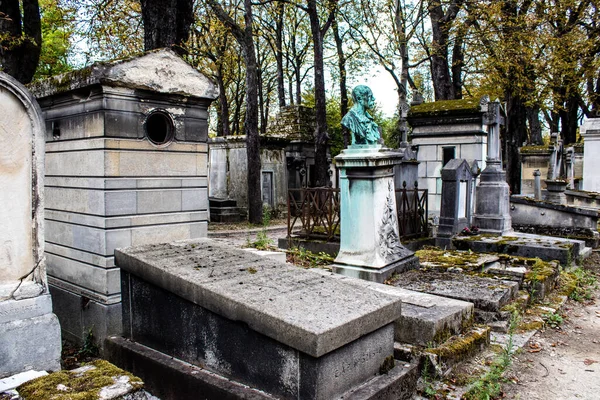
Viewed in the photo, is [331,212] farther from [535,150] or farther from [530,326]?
[535,150]

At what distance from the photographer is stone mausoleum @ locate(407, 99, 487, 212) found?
1116cm

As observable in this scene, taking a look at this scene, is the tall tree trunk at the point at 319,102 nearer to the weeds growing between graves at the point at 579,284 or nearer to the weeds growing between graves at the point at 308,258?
the weeds growing between graves at the point at 308,258

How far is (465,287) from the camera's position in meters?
5.80

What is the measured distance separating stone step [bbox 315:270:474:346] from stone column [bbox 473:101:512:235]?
19.6 feet

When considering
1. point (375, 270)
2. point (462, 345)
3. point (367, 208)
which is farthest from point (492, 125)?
point (462, 345)

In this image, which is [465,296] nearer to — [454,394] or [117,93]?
[454,394]

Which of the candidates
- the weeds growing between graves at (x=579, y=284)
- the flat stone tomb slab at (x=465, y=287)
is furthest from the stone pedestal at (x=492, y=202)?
the flat stone tomb slab at (x=465, y=287)

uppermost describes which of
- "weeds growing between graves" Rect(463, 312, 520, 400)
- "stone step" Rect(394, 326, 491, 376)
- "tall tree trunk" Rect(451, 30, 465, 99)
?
"tall tree trunk" Rect(451, 30, 465, 99)

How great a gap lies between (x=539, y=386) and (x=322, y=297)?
2195 millimetres

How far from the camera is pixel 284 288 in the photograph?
355cm

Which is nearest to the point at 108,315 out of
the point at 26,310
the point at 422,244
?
the point at 26,310

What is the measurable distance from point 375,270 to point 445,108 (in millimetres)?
6450

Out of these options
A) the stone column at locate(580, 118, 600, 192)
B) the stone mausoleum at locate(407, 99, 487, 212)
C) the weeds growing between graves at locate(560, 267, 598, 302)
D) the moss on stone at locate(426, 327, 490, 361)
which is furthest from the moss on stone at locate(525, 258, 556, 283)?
the stone column at locate(580, 118, 600, 192)

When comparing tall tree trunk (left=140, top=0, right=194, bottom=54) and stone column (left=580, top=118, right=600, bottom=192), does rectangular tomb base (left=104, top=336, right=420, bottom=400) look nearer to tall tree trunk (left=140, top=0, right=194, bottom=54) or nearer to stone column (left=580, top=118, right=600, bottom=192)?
tall tree trunk (left=140, top=0, right=194, bottom=54)
